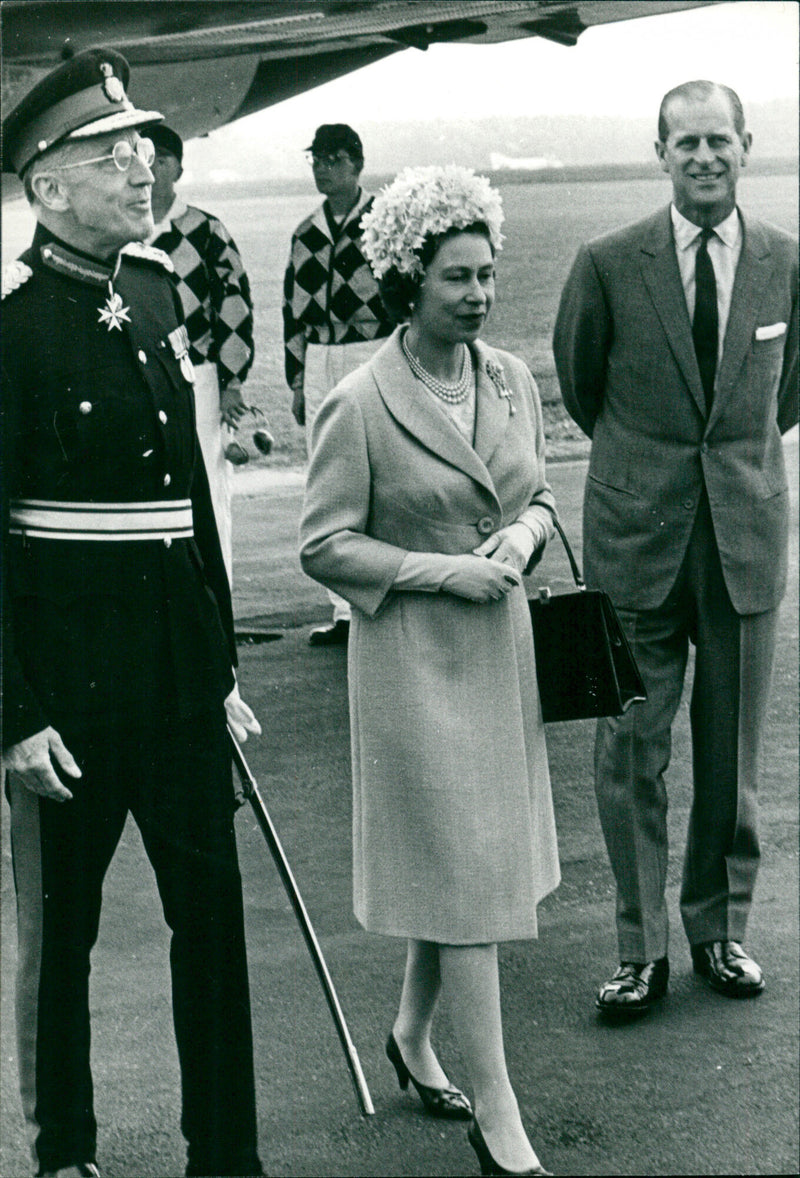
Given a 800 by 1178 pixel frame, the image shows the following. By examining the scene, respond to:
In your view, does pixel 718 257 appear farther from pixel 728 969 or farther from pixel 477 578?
pixel 728 969

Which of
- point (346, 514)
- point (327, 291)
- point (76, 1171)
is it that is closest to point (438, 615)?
point (346, 514)

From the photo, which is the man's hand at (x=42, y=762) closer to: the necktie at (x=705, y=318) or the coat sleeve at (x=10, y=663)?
the coat sleeve at (x=10, y=663)

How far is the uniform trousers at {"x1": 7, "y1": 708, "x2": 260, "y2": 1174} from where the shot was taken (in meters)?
3.45

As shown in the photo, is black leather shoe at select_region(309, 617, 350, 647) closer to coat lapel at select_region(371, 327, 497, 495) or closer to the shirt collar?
coat lapel at select_region(371, 327, 497, 495)

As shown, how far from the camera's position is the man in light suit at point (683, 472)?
13.8 feet

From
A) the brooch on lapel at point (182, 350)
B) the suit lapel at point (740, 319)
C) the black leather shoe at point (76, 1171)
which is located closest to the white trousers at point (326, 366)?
the brooch on lapel at point (182, 350)

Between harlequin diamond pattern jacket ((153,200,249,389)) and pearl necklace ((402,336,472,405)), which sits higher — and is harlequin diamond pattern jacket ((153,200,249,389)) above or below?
above

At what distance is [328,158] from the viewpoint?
13.0 ft

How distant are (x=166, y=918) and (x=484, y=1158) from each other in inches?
30.2

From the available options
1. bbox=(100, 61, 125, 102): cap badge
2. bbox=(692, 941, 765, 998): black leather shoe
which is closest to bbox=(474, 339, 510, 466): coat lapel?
bbox=(100, 61, 125, 102): cap badge

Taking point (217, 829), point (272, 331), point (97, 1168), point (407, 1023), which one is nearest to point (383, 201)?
point (272, 331)

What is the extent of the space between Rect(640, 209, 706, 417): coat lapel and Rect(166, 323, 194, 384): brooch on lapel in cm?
121

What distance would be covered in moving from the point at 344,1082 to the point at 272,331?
62.2 inches

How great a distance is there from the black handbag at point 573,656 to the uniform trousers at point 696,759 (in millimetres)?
563
